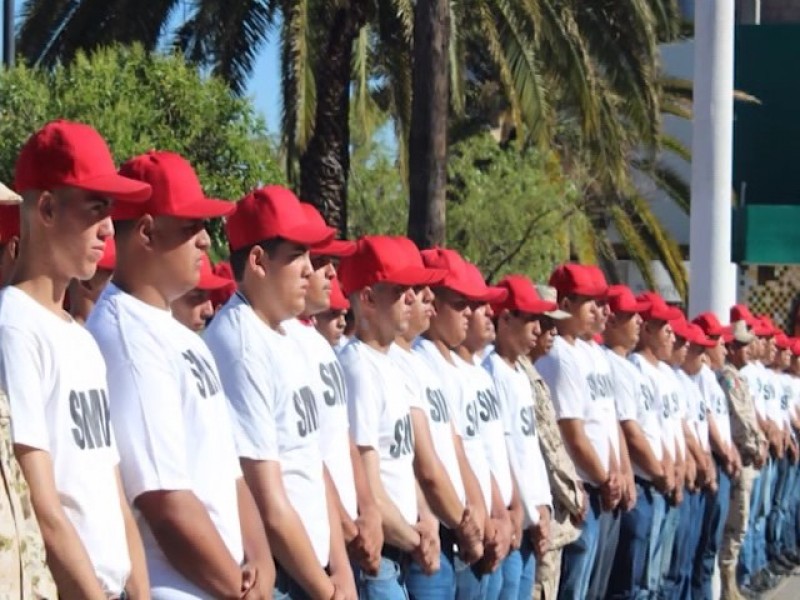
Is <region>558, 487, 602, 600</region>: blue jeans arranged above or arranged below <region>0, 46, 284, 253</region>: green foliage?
below

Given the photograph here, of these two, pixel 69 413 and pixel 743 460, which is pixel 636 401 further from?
pixel 69 413

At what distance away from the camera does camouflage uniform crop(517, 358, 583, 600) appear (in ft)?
32.1

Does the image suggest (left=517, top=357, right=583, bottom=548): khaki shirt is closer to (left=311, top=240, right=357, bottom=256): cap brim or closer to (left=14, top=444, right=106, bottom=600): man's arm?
(left=311, top=240, right=357, bottom=256): cap brim

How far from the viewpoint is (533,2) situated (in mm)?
19016

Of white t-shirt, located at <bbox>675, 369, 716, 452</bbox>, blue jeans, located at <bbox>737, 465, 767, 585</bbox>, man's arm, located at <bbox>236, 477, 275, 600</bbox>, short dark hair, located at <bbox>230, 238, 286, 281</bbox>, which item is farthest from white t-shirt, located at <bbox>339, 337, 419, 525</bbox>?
blue jeans, located at <bbox>737, 465, 767, 585</bbox>

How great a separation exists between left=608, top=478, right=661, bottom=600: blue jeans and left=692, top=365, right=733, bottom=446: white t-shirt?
123 inches

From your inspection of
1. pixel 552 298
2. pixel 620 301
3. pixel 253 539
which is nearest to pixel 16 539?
pixel 253 539

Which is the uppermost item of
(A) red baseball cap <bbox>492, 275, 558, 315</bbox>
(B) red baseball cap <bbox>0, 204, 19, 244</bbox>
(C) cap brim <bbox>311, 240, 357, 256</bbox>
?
(B) red baseball cap <bbox>0, 204, 19, 244</bbox>

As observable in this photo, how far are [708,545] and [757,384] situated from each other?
388cm

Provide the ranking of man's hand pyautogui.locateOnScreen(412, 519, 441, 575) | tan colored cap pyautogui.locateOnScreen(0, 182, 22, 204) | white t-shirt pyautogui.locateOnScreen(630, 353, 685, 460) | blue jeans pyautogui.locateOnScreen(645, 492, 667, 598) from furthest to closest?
white t-shirt pyautogui.locateOnScreen(630, 353, 685, 460)
blue jeans pyautogui.locateOnScreen(645, 492, 667, 598)
man's hand pyautogui.locateOnScreen(412, 519, 441, 575)
tan colored cap pyautogui.locateOnScreen(0, 182, 22, 204)

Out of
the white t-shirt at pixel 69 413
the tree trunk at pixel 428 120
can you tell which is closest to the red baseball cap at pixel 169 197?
the white t-shirt at pixel 69 413

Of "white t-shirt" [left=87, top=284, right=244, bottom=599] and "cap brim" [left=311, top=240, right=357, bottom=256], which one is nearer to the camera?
"white t-shirt" [left=87, top=284, right=244, bottom=599]

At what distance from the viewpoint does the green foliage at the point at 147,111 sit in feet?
56.5

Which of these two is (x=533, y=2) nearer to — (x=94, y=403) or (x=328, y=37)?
(x=328, y=37)
